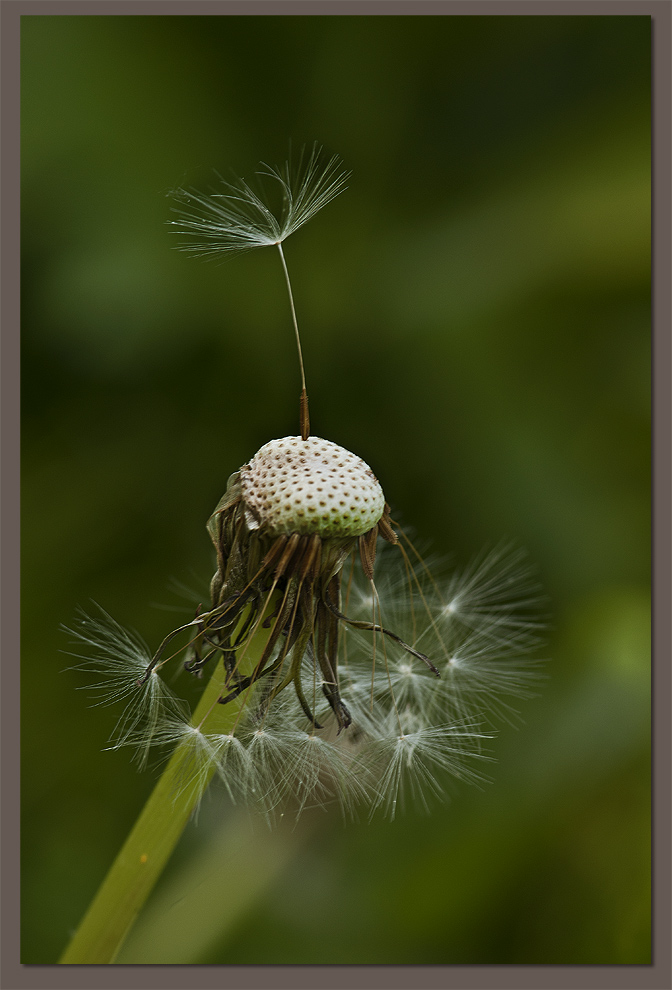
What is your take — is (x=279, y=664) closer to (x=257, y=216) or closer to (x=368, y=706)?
(x=368, y=706)

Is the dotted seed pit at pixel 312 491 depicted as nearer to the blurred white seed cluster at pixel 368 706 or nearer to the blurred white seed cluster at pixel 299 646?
the blurred white seed cluster at pixel 299 646

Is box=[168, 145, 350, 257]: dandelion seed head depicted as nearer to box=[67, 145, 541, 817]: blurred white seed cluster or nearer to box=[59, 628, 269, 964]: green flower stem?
box=[67, 145, 541, 817]: blurred white seed cluster

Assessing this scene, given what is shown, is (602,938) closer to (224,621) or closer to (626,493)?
(626,493)

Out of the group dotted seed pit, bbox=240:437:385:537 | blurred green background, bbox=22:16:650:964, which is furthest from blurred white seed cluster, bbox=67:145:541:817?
blurred green background, bbox=22:16:650:964

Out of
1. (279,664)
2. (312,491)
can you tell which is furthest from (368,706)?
(312,491)

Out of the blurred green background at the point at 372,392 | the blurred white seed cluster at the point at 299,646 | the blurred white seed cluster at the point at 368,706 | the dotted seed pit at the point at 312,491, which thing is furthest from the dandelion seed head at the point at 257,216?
the blurred green background at the point at 372,392
